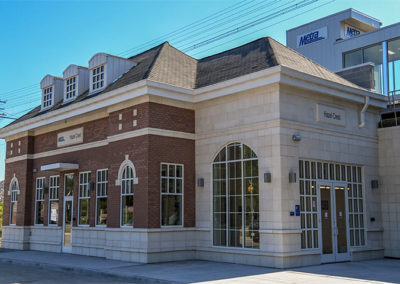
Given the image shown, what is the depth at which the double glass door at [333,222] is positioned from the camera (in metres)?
14.5

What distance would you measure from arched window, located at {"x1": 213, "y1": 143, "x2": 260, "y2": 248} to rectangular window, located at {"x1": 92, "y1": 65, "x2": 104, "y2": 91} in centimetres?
624

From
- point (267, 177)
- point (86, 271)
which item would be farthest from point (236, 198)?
point (86, 271)

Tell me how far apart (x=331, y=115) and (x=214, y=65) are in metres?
5.07

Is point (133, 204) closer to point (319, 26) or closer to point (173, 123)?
point (173, 123)

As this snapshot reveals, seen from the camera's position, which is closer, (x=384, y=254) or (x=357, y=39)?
(x=384, y=254)

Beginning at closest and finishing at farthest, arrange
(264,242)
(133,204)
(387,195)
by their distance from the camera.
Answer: (264,242) < (133,204) < (387,195)

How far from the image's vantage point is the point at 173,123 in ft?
52.0

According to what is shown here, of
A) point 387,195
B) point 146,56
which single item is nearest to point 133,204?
point 146,56

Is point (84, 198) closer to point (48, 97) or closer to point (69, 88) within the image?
point (69, 88)

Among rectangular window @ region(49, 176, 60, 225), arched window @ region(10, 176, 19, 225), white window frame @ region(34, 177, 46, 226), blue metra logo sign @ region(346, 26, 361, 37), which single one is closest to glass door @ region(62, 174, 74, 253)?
rectangular window @ region(49, 176, 60, 225)

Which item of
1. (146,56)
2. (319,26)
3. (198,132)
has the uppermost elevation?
(319,26)

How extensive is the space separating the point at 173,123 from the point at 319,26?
77.1ft

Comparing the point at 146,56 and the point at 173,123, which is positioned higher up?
the point at 146,56

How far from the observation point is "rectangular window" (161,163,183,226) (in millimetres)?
15312
